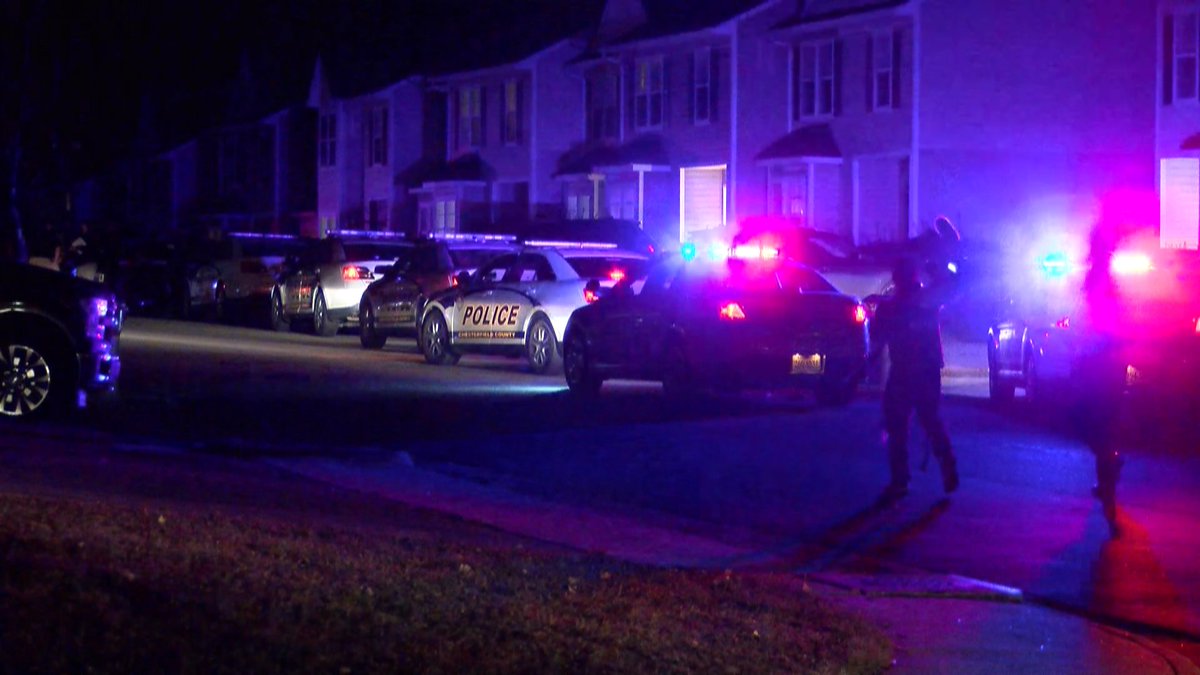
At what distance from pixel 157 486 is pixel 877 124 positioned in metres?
29.8

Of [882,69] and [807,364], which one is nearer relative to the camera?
[807,364]

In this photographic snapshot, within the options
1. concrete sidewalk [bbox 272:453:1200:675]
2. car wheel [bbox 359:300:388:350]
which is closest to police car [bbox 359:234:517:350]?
car wheel [bbox 359:300:388:350]

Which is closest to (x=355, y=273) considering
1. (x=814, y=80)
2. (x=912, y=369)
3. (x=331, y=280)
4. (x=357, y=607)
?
(x=331, y=280)

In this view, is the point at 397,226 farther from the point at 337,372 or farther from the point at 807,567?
the point at 807,567

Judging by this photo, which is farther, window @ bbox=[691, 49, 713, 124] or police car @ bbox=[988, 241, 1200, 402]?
window @ bbox=[691, 49, 713, 124]

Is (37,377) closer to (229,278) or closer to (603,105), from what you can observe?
(229,278)

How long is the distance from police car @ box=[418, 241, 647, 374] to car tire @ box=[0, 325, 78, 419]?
7570 millimetres

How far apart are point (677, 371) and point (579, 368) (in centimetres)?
164

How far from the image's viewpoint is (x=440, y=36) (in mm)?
60375

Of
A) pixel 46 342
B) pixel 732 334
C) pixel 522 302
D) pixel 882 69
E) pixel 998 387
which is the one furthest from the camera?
pixel 882 69

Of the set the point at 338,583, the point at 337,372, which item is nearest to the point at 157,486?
the point at 338,583

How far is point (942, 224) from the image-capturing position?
15.5 meters

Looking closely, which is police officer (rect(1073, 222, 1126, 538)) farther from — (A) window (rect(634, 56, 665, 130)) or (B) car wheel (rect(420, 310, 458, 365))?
(A) window (rect(634, 56, 665, 130))

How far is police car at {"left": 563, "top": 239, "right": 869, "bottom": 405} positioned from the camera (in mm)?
17750
